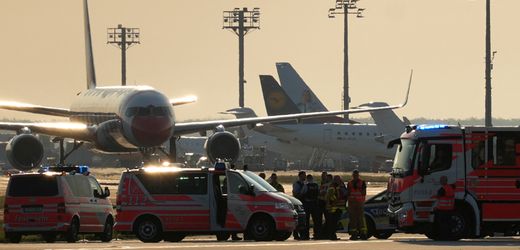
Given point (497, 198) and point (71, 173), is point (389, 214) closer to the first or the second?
point (497, 198)

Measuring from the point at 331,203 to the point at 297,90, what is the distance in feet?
274

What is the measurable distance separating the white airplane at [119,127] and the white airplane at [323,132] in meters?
41.5

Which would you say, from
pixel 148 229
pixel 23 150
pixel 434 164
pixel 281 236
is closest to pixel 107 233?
pixel 148 229

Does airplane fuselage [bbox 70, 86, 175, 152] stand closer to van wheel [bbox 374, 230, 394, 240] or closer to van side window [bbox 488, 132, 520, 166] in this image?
van wheel [bbox 374, 230, 394, 240]

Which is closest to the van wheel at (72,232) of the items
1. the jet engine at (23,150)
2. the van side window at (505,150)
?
the van side window at (505,150)

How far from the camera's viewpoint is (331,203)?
36688mm

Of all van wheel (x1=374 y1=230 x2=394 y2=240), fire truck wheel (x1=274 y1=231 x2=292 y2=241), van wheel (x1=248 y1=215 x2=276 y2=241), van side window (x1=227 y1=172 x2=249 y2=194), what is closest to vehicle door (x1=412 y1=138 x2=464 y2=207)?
van wheel (x1=374 y1=230 x2=394 y2=240)

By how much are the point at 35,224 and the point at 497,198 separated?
993cm

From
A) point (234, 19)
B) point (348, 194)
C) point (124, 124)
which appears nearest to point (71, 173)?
point (348, 194)

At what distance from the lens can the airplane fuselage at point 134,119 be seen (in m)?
57.4

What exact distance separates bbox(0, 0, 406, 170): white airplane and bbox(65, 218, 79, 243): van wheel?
73.9 ft

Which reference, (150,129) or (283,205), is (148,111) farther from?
(283,205)

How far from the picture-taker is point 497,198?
33969 mm

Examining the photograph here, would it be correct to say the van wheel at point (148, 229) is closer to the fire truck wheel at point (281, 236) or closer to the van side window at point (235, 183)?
the van side window at point (235, 183)
